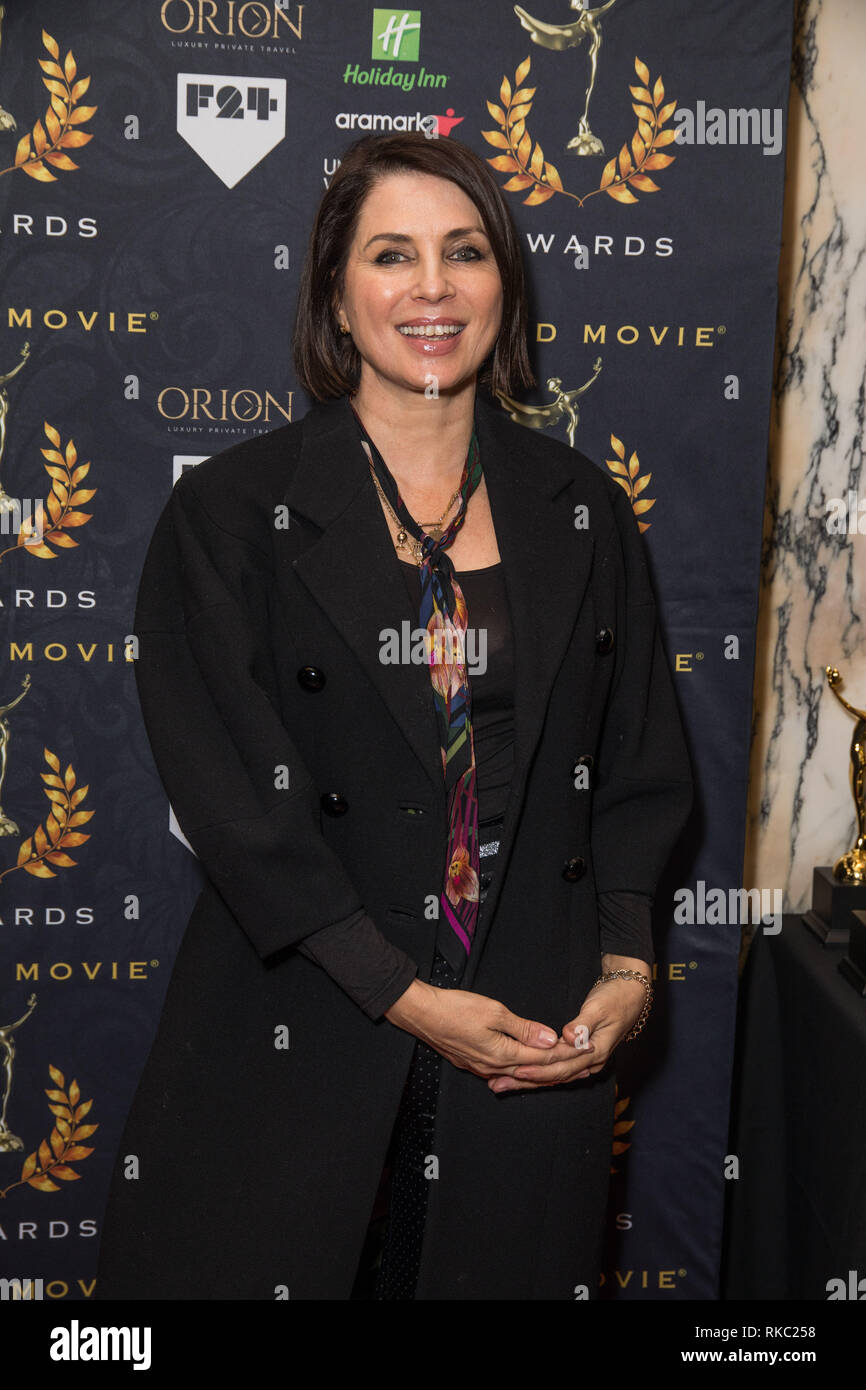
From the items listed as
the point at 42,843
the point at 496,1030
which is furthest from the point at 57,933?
the point at 496,1030

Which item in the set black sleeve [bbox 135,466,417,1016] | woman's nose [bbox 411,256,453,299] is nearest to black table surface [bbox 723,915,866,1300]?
black sleeve [bbox 135,466,417,1016]

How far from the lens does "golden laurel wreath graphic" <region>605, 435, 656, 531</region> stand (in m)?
2.11

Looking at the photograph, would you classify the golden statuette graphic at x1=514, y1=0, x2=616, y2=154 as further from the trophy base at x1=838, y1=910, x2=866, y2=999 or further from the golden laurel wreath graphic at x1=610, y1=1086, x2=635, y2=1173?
the golden laurel wreath graphic at x1=610, y1=1086, x2=635, y2=1173

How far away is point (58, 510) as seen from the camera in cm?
204

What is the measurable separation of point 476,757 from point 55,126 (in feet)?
3.59

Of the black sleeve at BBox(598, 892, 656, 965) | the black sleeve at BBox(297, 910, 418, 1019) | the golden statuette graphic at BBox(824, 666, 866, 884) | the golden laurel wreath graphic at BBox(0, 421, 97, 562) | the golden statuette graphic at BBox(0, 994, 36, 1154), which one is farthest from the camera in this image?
the golden statuette graphic at BBox(824, 666, 866, 884)

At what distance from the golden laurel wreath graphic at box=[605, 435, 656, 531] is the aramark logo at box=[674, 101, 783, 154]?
451 millimetres

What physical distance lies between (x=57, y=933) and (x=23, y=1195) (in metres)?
0.45

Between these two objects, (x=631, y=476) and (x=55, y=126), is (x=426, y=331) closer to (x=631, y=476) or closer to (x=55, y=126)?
(x=631, y=476)

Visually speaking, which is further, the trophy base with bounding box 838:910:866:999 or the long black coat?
the trophy base with bounding box 838:910:866:999

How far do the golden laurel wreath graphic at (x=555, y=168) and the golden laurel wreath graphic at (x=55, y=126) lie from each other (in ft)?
1.92

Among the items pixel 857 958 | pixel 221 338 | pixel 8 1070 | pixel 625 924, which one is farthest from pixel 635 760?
pixel 8 1070

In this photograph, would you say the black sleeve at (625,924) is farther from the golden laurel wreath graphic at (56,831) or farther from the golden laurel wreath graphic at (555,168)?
the golden laurel wreath graphic at (555,168)

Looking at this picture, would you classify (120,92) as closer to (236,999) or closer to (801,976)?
(236,999)
